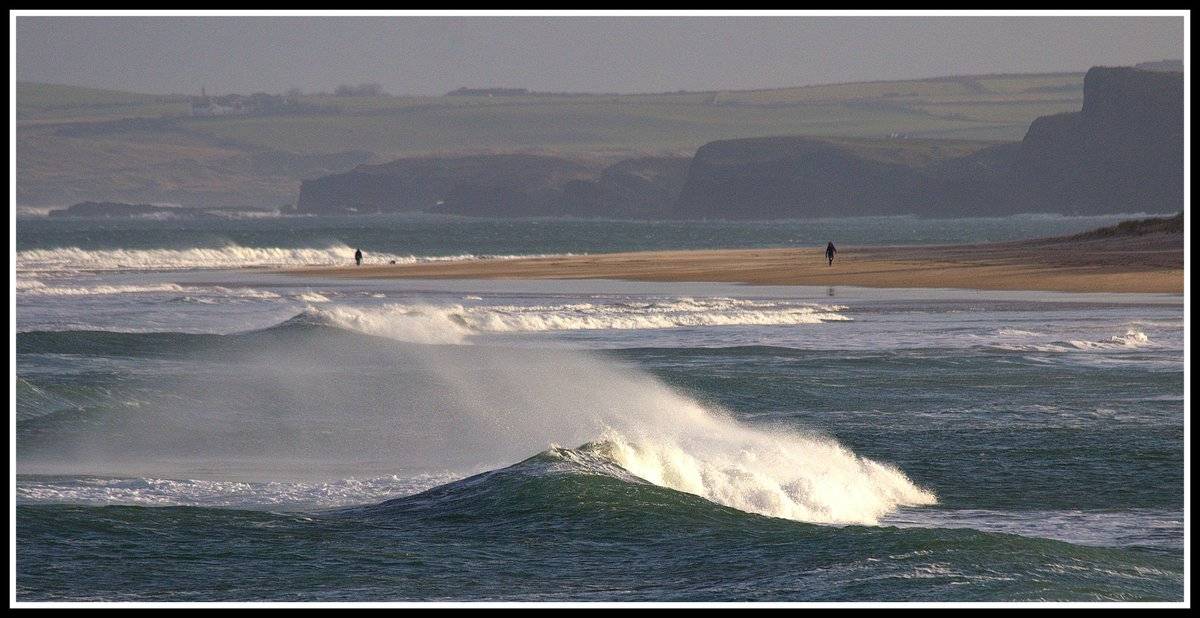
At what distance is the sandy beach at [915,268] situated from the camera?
4447cm

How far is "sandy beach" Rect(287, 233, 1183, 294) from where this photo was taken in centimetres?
4447

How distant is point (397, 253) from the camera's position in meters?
94.2

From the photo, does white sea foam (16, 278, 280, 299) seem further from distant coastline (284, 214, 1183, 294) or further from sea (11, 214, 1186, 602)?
sea (11, 214, 1186, 602)

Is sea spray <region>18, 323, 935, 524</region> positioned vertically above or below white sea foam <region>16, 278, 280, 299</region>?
below

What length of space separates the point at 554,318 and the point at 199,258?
54.1 metres

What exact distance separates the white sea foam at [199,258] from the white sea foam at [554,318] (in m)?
42.6

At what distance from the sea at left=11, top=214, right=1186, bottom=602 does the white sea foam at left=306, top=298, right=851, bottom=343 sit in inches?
8.2

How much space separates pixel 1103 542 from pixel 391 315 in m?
23.7

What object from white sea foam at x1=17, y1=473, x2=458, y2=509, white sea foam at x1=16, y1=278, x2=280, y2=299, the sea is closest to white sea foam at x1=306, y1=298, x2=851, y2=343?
the sea

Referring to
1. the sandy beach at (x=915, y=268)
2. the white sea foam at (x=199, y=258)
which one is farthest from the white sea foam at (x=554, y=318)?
the white sea foam at (x=199, y=258)

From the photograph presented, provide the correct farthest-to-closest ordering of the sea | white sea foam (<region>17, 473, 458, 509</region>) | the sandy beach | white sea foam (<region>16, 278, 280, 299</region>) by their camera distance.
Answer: white sea foam (<region>16, 278, 280, 299</region>)
the sandy beach
white sea foam (<region>17, 473, 458, 509</region>)
the sea

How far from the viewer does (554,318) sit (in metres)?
34.5

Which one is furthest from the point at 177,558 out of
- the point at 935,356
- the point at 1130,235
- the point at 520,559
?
the point at 1130,235

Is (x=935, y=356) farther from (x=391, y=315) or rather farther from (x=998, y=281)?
(x=998, y=281)
